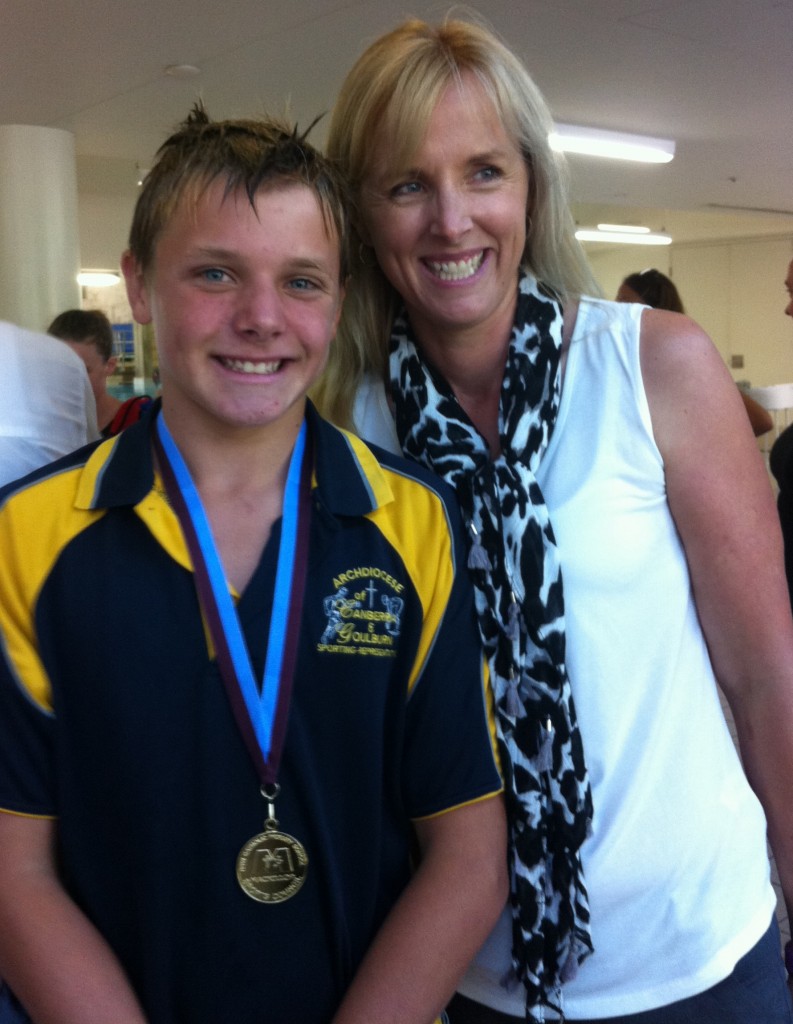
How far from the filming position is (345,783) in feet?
4.04

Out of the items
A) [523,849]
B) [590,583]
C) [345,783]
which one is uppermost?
[590,583]

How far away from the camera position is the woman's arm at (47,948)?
3.73ft

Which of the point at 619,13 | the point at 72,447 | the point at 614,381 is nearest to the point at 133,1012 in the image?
the point at 72,447

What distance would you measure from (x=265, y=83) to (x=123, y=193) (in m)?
3.47

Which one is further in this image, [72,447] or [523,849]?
[72,447]

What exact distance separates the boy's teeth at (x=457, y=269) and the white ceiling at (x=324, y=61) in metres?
3.29

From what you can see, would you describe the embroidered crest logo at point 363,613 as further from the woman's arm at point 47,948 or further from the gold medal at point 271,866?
the woman's arm at point 47,948

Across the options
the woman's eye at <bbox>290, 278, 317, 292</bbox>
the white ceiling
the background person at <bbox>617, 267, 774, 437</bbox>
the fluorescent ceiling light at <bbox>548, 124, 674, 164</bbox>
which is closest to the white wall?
the white ceiling

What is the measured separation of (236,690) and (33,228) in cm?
722

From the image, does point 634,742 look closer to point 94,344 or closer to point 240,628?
point 240,628

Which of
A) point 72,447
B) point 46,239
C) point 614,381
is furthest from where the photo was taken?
point 46,239

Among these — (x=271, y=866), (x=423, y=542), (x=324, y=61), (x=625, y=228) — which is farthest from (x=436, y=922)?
(x=625, y=228)

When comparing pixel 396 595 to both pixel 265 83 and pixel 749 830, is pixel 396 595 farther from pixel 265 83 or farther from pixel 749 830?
pixel 265 83

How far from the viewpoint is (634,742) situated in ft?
4.45
